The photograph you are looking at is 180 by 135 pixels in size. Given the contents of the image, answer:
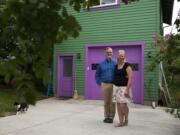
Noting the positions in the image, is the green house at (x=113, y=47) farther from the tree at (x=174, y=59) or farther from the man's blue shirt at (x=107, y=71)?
the tree at (x=174, y=59)

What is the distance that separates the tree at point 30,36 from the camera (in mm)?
1902

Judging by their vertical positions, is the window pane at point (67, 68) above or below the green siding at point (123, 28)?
below

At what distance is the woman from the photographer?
7.33 meters

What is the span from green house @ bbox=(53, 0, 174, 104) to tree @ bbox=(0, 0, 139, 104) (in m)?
9.31

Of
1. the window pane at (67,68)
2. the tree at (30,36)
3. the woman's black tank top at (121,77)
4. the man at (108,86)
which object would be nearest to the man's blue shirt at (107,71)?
the man at (108,86)

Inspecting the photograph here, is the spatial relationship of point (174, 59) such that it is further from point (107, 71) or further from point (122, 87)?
point (107, 71)

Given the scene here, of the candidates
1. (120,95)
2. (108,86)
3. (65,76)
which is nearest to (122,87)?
(120,95)

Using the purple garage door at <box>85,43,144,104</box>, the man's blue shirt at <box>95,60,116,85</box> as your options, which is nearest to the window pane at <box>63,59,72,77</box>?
the purple garage door at <box>85,43,144,104</box>

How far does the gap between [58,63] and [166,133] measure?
819 cm

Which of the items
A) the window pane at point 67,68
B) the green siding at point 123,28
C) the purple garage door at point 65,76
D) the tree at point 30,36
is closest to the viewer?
the tree at point 30,36

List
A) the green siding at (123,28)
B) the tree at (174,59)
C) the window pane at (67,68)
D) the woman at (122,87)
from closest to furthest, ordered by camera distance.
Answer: the tree at (174,59), the woman at (122,87), the green siding at (123,28), the window pane at (67,68)

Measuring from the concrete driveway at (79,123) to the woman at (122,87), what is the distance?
391mm

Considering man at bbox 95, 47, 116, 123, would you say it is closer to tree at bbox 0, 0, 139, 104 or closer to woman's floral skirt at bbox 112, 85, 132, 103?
woman's floral skirt at bbox 112, 85, 132, 103

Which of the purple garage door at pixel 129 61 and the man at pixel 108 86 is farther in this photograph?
the purple garage door at pixel 129 61
